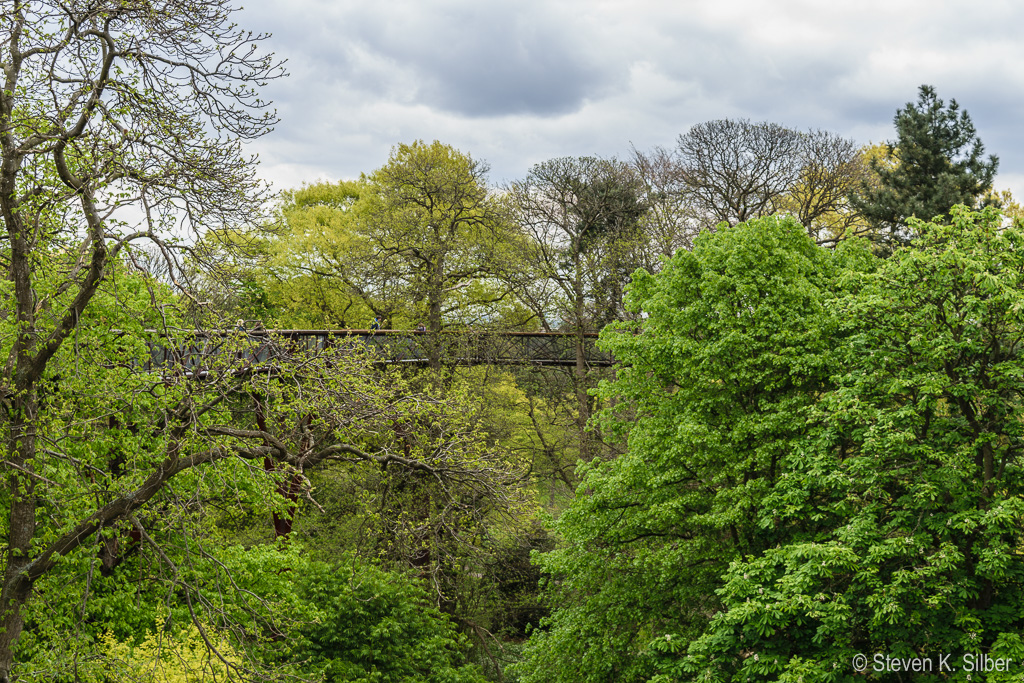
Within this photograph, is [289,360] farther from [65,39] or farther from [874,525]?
[874,525]

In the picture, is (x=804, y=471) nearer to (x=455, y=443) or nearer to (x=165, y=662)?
(x=455, y=443)

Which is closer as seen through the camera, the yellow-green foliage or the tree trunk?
the tree trunk

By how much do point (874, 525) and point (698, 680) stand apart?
331cm

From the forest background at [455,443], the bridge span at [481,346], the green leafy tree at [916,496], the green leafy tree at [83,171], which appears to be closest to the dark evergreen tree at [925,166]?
the forest background at [455,443]

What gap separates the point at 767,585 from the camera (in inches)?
487

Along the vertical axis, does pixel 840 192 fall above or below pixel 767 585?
above

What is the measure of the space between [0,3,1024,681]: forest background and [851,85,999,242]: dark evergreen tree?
0.13 metres

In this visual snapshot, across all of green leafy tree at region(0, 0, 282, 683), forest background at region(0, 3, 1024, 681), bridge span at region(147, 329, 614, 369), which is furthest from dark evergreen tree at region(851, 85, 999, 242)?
green leafy tree at region(0, 0, 282, 683)

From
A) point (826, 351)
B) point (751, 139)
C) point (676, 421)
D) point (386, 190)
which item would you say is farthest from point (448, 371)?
point (751, 139)

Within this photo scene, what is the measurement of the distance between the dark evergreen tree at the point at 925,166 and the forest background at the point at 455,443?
0.13m

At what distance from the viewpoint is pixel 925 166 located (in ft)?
85.5

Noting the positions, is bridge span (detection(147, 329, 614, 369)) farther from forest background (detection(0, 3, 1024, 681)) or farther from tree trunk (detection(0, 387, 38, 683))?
tree trunk (detection(0, 387, 38, 683))

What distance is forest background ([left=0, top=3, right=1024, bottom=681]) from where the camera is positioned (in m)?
9.78

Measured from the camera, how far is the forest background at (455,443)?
32.1ft
